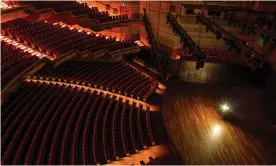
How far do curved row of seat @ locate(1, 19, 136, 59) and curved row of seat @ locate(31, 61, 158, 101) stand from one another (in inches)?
24.4

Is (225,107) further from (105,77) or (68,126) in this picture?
(68,126)

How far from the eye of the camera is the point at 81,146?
535cm

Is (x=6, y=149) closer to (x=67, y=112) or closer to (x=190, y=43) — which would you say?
(x=67, y=112)

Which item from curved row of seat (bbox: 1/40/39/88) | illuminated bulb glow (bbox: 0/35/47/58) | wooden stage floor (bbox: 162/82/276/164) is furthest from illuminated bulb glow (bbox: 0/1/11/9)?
wooden stage floor (bbox: 162/82/276/164)

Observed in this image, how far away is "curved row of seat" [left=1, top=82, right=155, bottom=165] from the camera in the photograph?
16.0 feet

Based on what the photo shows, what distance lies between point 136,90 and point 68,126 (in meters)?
3.04

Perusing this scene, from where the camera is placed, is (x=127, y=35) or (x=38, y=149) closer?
(x=38, y=149)

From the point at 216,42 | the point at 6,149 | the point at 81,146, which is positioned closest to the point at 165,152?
the point at 81,146

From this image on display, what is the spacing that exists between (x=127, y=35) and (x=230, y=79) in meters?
5.71

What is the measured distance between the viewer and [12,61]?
256 inches

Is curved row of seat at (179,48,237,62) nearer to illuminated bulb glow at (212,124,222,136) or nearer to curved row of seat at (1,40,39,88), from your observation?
illuminated bulb glow at (212,124,222,136)

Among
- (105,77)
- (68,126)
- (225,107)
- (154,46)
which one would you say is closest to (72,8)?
(105,77)

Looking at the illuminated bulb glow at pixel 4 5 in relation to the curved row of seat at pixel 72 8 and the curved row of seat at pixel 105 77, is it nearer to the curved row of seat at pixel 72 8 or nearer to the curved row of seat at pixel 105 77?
the curved row of seat at pixel 72 8

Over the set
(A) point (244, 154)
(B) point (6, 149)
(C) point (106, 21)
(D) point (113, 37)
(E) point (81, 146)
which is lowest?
(A) point (244, 154)
